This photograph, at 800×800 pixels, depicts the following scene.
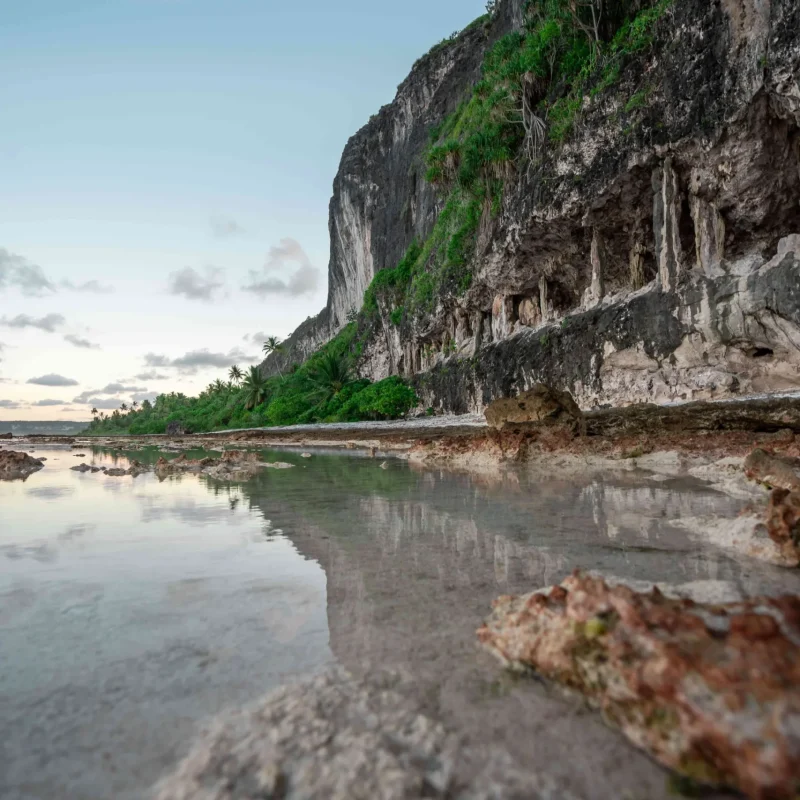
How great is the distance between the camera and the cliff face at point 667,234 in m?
12.7

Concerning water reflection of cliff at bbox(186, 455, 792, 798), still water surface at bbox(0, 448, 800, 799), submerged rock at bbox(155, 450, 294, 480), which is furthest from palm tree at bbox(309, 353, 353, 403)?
still water surface at bbox(0, 448, 800, 799)

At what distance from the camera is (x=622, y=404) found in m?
16.4

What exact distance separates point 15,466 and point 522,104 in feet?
71.7

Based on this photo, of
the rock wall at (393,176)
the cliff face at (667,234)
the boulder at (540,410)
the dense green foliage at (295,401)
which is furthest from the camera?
the rock wall at (393,176)

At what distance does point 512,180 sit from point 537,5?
25.7ft

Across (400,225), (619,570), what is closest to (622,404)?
(619,570)

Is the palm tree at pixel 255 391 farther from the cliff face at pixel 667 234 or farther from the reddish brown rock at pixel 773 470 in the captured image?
the reddish brown rock at pixel 773 470

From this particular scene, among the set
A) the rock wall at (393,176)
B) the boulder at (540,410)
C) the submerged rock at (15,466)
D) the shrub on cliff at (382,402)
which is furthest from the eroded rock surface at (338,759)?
the rock wall at (393,176)

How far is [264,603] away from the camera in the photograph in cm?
247

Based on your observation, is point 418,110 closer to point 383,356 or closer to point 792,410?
point 383,356

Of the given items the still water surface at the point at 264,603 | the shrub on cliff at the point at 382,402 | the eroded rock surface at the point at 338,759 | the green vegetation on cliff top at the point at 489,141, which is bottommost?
the still water surface at the point at 264,603

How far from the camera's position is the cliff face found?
41.7ft

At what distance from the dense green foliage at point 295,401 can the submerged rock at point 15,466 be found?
2231cm

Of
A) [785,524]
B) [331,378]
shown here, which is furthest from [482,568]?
[331,378]
